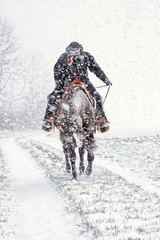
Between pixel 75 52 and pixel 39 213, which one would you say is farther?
pixel 75 52

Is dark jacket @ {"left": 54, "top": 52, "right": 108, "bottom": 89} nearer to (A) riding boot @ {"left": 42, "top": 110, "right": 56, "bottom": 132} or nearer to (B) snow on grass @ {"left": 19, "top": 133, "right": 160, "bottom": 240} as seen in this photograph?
(A) riding boot @ {"left": 42, "top": 110, "right": 56, "bottom": 132}

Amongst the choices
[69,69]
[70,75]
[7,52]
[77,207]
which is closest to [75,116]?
[70,75]

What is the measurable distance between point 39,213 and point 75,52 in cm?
406

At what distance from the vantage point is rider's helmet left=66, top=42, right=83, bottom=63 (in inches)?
283

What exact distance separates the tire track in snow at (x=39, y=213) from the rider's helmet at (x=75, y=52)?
3.15 m

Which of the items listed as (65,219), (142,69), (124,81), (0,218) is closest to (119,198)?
(65,219)

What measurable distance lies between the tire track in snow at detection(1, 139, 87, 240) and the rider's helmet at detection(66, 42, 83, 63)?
10.3ft

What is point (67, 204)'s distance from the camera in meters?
5.05

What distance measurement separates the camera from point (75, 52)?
23.6ft

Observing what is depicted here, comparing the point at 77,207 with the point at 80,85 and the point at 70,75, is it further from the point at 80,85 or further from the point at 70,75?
the point at 70,75

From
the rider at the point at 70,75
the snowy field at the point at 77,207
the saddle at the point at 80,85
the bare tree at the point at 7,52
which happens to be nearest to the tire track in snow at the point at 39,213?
the snowy field at the point at 77,207

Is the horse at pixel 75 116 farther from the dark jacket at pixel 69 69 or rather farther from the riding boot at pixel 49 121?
the dark jacket at pixel 69 69

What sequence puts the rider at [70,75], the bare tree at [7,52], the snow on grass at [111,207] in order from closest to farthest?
the snow on grass at [111,207], the rider at [70,75], the bare tree at [7,52]

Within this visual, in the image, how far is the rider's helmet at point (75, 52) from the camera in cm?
719
